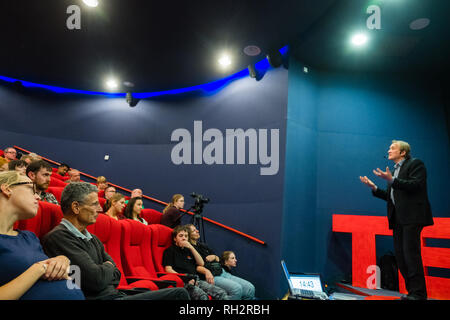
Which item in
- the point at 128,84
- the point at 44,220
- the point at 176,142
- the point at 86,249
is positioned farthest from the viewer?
the point at 128,84

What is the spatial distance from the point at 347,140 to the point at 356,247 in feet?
4.71

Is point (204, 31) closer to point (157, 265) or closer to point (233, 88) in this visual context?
point (233, 88)

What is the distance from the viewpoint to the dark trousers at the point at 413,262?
7.58ft

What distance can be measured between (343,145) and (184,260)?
8.84ft

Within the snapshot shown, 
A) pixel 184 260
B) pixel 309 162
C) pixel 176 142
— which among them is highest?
pixel 176 142

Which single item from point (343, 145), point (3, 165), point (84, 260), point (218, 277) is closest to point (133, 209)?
point (218, 277)

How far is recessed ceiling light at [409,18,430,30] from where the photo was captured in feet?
11.4

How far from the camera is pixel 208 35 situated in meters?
3.90

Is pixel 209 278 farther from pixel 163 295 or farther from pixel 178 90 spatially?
pixel 178 90

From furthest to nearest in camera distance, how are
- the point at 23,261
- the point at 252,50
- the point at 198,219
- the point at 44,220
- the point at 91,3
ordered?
the point at 252,50
the point at 198,219
the point at 91,3
the point at 44,220
the point at 23,261

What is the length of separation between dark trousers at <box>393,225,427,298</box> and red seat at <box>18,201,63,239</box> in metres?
2.41

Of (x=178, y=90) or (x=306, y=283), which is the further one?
(x=178, y=90)

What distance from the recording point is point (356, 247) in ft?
12.2

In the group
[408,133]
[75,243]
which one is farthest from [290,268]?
[75,243]
